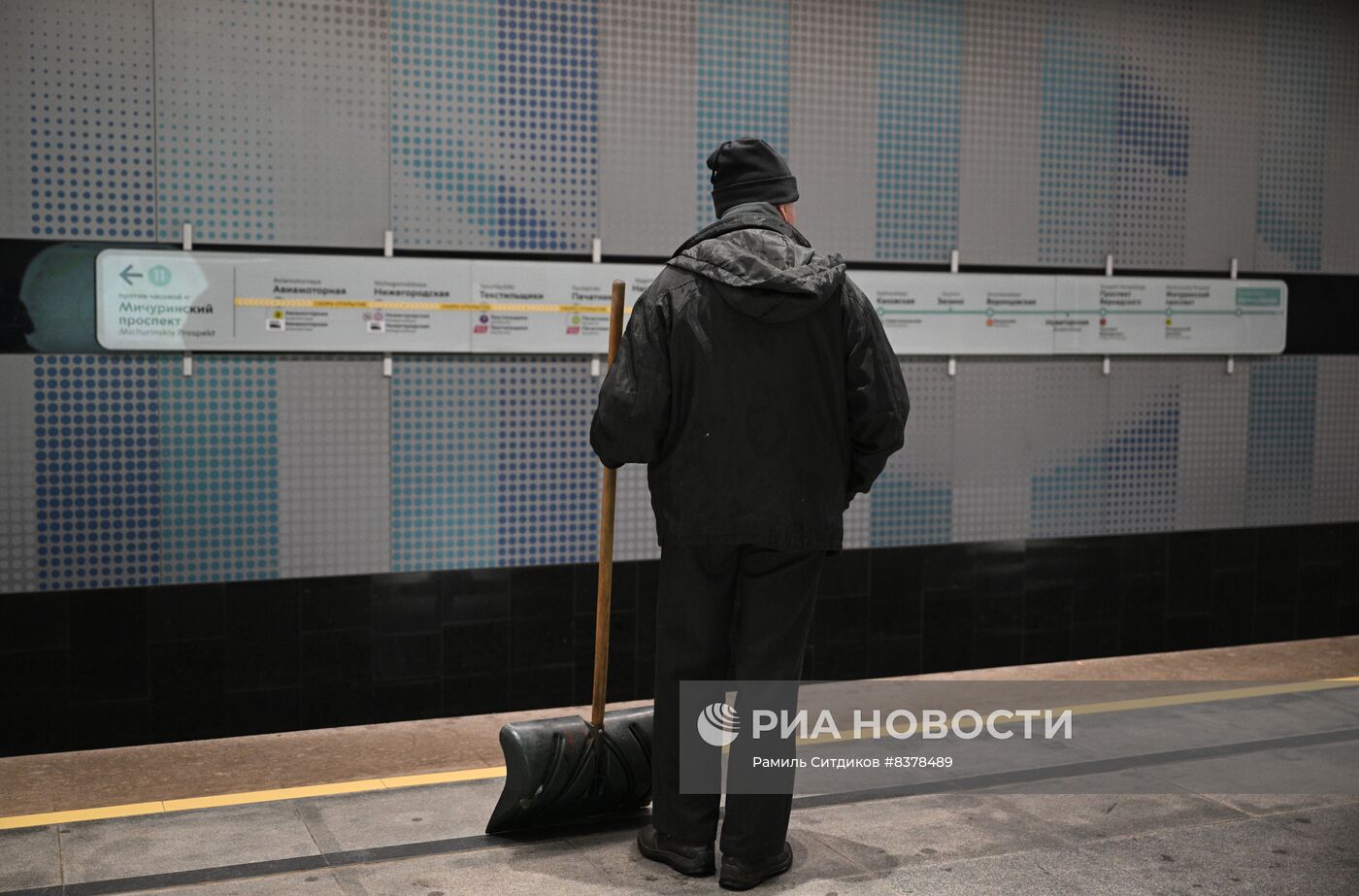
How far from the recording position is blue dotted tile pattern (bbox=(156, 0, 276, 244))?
4.74 meters

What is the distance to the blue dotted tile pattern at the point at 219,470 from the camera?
4.84 m

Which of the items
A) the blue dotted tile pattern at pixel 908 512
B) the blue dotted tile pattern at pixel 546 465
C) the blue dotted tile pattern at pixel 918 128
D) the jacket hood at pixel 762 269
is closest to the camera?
the jacket hood at pixel 762 269

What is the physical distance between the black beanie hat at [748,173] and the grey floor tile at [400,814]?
197cm

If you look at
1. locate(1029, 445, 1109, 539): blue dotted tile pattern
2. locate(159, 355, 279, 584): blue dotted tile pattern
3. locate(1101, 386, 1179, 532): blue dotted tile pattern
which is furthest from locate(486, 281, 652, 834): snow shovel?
locate(1101, 386, 1179, 532): blue dotted tile pattern

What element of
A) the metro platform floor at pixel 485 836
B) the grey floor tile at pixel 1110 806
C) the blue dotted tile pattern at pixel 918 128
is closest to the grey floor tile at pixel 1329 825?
the metro platform floor at pixel 485 836

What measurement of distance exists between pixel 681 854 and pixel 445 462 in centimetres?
200

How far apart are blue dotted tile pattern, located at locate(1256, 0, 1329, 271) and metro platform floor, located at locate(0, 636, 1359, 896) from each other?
2735mm

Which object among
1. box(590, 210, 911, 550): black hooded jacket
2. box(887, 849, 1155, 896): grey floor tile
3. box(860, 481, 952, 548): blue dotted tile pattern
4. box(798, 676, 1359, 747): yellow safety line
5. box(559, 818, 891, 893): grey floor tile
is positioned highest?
box(590, 210, 911, 550): black hooded jacket

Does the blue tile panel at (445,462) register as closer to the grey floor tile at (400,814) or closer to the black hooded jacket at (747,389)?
the grey floor tile at (400,814)

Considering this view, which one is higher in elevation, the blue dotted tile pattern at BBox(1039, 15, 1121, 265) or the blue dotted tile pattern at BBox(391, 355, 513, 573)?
the blue dotted tile pattern at BBox(1039, 15, 1121, 265)

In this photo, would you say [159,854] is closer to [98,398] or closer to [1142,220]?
[98,398]

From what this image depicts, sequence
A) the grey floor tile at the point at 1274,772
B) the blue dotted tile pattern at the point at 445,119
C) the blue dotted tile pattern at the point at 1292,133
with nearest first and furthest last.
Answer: the grey floor tile at the point at 1274,772 < the blue dotted tile pattern at the point at 445,119 < the blue dotted tile pattern at the point at 1292,133

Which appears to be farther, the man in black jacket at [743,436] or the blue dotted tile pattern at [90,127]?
the blue dotted tile pattern at [90,127]

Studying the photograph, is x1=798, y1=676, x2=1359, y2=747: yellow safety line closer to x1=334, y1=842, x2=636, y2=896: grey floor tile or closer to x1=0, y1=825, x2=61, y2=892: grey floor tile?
x1=334, y1=842, x2=636, y2=896: grey floor tile
